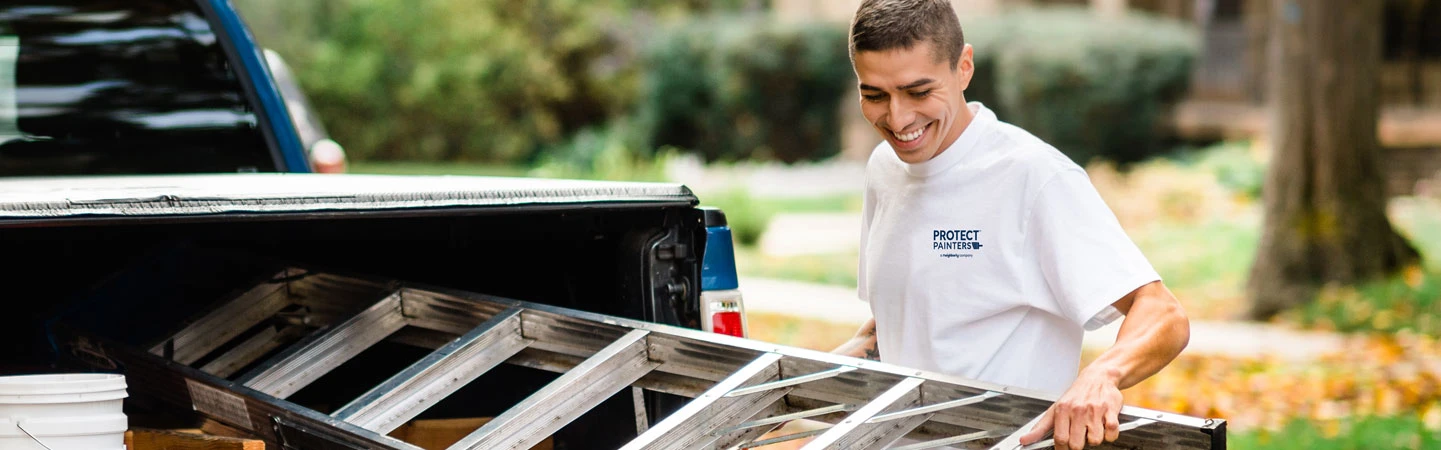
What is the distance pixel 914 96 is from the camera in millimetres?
2924

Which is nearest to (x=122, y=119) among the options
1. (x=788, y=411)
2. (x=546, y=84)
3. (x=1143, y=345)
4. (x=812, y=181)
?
(x=788, y=411)

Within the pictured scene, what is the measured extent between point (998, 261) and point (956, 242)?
3.9 inches

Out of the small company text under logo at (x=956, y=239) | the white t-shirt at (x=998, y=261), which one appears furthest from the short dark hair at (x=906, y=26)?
the small company text under logo at (x=956, y=239)

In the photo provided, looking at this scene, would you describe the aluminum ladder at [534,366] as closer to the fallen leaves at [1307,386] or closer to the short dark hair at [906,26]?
the short dark hair at [906,26]

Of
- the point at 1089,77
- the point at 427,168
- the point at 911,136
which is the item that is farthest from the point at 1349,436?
the point at 427,168

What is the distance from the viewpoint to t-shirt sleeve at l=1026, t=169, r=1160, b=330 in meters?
2.77

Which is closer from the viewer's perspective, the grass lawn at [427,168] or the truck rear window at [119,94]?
the truck rear window at [119,94]

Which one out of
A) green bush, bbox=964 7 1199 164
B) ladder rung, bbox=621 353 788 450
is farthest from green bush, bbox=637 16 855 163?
ladder rung, bbox=621 353 788 450

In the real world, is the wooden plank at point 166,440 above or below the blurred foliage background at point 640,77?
below

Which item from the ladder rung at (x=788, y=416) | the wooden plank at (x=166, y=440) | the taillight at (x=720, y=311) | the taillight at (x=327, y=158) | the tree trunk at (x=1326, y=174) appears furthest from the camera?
the tree trunk at (x=1326, y=174)

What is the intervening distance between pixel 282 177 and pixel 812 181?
17798mm

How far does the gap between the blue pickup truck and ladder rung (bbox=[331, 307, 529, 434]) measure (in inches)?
11.6

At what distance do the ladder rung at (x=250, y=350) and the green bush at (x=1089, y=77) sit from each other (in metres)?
15.7

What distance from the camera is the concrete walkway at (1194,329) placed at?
30.3 ft
